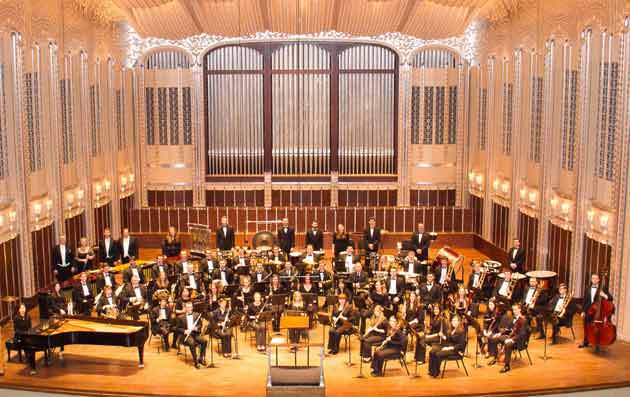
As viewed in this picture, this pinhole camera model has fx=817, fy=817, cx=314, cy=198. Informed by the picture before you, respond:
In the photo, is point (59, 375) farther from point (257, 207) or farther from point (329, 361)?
point (257, 207)

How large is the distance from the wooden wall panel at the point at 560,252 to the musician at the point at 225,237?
8.80m

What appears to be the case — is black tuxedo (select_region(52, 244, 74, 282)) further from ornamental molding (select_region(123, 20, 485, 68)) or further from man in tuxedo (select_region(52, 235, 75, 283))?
ornamental molding (select_region(123, 20, 485, 68))

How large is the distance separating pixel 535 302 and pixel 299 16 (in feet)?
40.6

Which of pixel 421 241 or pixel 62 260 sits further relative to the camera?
pixel 421 241

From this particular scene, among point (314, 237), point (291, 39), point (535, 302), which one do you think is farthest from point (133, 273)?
point (291, 39)

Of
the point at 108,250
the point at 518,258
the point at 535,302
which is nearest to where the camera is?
the point at 535,302

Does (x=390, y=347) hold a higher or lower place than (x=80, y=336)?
lower

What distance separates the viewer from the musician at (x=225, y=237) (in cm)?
2342

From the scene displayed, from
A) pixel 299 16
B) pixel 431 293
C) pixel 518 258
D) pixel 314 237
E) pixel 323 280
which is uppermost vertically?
pixel 299 16

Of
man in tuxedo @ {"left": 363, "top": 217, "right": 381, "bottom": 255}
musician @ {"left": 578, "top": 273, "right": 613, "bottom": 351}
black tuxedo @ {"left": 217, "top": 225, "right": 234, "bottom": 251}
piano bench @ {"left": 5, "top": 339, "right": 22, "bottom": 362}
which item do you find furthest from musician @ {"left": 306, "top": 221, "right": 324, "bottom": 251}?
piano bench @ {"left": 5, "top": 339, "right": 22, "bottom": 362}

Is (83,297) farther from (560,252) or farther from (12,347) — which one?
(560,252)

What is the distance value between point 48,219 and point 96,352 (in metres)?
4.85

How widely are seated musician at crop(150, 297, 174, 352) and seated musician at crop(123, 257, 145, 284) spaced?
1.95 metres

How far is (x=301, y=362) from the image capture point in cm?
1623
